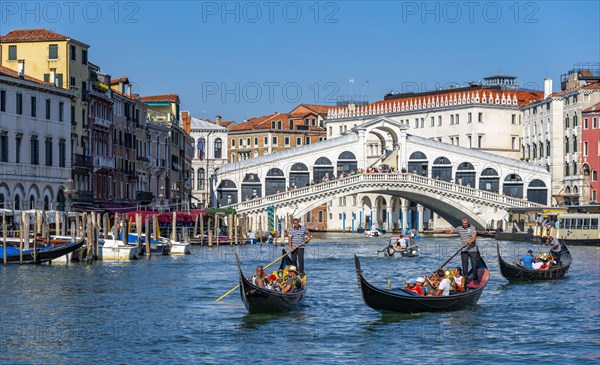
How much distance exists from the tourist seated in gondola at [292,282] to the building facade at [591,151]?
3743 cm

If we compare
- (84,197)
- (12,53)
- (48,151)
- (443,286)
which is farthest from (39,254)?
(12,53)

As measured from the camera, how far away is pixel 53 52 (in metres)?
40.5

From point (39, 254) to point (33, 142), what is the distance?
30.0 ft

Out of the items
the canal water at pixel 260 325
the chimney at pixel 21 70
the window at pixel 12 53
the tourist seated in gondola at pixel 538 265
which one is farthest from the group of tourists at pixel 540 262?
the window at pixel 12 53

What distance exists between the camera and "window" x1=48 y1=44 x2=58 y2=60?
40.4 metres

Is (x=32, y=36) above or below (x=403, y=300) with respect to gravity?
above

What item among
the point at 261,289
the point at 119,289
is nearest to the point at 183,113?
Result: the point at 119,289

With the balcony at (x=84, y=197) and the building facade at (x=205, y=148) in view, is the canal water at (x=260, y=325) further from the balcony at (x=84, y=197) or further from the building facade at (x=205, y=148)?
the building facade at (x=205, y=148)

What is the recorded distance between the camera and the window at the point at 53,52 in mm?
40406

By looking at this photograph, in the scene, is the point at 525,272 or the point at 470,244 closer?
the point at 470,244

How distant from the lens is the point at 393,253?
37219 mm

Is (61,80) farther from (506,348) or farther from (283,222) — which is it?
(506,348)

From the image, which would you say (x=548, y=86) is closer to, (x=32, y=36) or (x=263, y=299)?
(x=32, y=36)

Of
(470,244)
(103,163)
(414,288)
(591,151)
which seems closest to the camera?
(414,288)
